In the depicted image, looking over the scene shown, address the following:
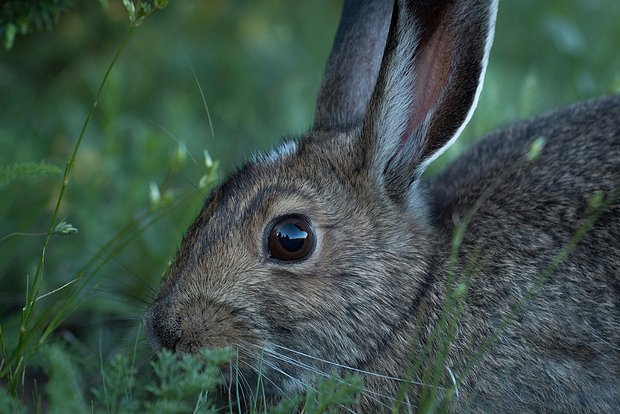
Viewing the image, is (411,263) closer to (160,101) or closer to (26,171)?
(26,171)

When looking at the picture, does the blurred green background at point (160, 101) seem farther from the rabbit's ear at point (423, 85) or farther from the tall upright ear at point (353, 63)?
the rabbit's ear at point (423, 85)

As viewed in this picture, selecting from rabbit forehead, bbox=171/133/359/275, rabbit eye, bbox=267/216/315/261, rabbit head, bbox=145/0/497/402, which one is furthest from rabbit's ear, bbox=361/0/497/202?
rabbit eye, bbox=267/216/315/261

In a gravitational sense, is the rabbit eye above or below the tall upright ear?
below

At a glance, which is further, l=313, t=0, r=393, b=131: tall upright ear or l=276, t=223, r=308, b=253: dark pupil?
l=313, t=0, r=393, b=131: tall upright ear

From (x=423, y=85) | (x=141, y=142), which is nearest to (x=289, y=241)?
(x=423, y=85)

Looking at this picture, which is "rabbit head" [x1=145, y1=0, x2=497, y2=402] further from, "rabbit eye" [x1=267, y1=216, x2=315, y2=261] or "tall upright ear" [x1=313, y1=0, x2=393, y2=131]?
"tall upright ear" [x1=313, y1=0, x2=393, y2=131]

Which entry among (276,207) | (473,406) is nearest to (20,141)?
(276,207)

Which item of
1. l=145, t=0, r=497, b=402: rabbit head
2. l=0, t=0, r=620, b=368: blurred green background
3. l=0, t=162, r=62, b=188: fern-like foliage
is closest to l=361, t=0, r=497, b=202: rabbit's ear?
l=145, t=0, r=497, b=402: rabbit head

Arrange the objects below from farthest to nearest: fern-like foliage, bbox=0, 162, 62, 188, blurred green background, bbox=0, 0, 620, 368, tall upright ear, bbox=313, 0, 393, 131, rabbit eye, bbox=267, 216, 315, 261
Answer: blurred green background, bbox=0, 0, 620, 368, tall upright ear, bbox=313, 0, 393, 131, rabbit eye, bbox=267, 216, 315, 261, fern-like foliage, bbox=0, 162, 62, 188

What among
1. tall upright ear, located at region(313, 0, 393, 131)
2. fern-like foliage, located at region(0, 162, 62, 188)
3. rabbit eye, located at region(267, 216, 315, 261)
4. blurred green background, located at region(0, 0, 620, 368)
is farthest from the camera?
blurred green background, located at region(0, 0, 620, 368)
